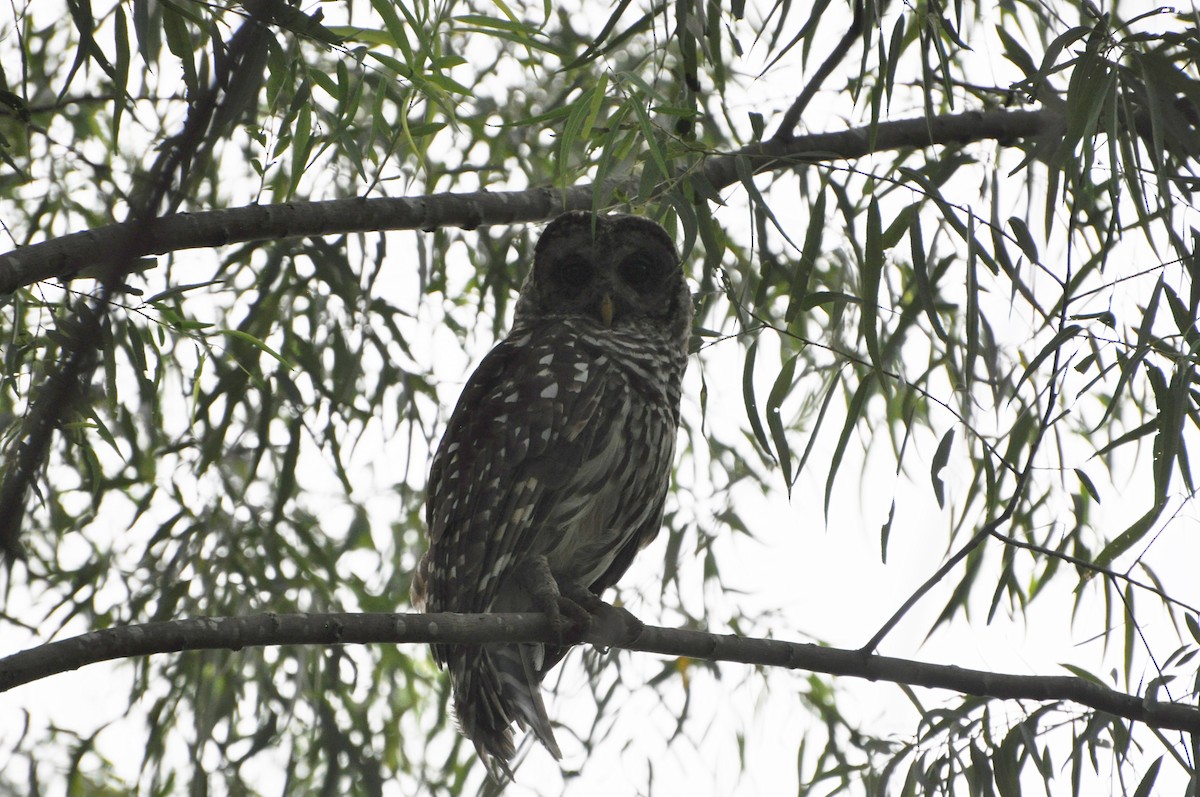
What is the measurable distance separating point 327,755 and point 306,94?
5.42 ft

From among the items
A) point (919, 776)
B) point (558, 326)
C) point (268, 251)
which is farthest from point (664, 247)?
point (919, 776)

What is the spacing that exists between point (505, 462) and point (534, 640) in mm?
570

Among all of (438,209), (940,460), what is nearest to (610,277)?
(438,209)

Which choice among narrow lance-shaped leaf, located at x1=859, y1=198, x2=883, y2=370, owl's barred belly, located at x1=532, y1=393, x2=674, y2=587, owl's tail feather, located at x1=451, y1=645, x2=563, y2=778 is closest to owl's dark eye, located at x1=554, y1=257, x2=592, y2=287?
owl's barred belly, located at x1=532, y1=393, x2=674, y2=587

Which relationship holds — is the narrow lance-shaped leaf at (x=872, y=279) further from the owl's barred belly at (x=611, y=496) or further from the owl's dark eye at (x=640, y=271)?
the owl's dark eye at (x=640, y=271)

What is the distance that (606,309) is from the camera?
2842mm

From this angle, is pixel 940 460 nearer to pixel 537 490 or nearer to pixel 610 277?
pixel 537 490

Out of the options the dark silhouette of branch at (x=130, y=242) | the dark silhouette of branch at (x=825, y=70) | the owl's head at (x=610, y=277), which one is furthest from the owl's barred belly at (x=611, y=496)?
the dark silhouette of branch at (x=130, y=242)

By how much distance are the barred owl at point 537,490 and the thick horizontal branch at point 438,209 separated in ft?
0.85

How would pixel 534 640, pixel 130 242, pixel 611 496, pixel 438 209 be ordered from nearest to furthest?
pixel 130 242
pixel 534 640
pixel 438 209
pixel 611 496

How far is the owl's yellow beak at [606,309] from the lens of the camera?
9.27ft

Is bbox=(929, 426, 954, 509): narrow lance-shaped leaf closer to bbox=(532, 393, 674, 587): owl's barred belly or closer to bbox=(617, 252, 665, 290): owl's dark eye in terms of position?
bbox=(532, 393, 674, 587): owl's barred belly

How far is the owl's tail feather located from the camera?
2.50m

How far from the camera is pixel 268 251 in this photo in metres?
2.93
